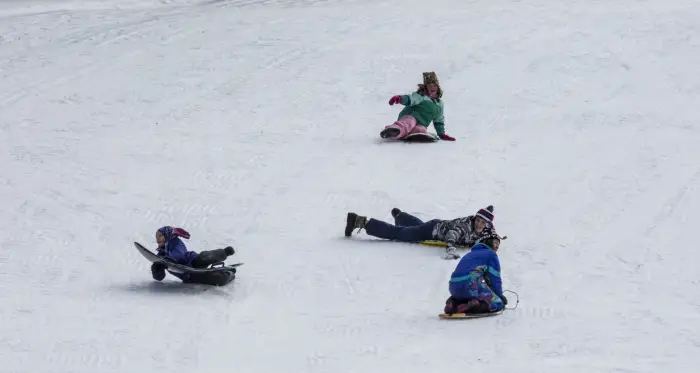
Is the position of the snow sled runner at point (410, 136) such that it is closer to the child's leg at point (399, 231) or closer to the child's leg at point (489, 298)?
the child's leg at point (399, 231)

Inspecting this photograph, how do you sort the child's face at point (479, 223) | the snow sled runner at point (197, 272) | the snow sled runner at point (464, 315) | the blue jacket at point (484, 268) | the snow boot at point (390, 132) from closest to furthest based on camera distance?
the snow sled runner at point (464, 315)
the blue jacket at point (484, 268)
the snow sled runner at point (197, 272)
the child's face at point (479, 223)
the snow boot at point (390, 132)

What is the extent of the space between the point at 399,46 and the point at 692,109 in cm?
531

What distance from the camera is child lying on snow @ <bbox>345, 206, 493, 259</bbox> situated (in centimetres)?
1048

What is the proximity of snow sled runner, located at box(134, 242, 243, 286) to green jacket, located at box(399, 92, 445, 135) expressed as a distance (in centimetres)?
537

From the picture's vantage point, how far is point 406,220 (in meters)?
11.3

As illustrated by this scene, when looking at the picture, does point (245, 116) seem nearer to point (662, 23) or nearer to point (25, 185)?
point (25, 185)

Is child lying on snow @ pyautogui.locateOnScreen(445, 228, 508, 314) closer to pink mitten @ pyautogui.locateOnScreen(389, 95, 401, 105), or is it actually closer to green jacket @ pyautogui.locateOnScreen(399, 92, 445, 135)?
pink mitten @ pyautogui.locateOnScreen(389, 95, 401, 105)

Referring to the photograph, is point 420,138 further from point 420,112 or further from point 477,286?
point 477,286

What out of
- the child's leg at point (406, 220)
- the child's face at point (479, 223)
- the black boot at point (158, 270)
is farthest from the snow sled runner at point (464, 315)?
the child's leg at point (406, 220)

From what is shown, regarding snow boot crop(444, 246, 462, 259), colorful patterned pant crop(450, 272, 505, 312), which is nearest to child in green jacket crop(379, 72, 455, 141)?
snow boot crop(444, 246, 462, 259)

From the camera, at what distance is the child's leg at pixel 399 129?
48.4 feet

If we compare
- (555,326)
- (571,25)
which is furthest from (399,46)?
(555,326)

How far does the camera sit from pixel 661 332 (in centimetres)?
867

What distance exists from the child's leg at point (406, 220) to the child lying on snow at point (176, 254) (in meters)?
2.12
